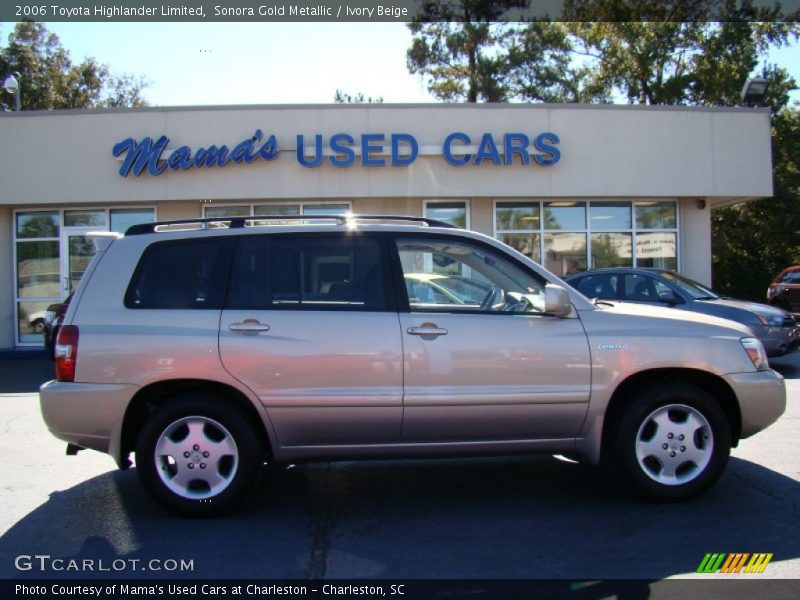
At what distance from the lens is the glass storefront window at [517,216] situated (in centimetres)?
1583

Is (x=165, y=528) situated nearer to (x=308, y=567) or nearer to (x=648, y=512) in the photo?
(x=308, y=567)

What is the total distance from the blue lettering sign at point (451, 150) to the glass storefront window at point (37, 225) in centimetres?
864

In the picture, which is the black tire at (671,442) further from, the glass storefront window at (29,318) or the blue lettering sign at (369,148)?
the glass storefront window at (29,318)

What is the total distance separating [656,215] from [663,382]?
12330 millimetres

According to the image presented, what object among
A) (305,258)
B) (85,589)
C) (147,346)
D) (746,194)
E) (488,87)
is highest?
(488,87)

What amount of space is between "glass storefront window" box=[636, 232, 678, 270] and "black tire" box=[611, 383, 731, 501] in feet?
39.3

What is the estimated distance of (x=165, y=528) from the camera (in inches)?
178

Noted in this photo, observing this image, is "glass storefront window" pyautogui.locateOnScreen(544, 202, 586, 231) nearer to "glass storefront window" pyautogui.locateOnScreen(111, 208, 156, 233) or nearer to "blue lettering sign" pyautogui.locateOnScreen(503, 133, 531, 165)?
"blue lettering sign" pyautogui.locateOnScreen(503, 133, 531, 165)

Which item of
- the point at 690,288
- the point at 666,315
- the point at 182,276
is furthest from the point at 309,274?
the point at 690,288

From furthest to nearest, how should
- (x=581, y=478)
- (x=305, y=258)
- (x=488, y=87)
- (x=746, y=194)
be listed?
(x=488, y=87) < (x=746, y=194) < (x=581, y=478) < (x=305, y=258)

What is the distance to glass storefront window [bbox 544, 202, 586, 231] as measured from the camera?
15.9 m

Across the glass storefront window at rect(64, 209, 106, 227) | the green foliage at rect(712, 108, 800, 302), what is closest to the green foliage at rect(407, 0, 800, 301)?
the green foliage at rect(712, 108, 800, 302)

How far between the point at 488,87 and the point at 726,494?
28120 mm

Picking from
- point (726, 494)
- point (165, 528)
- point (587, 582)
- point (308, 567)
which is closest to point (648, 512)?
point (726, 494)
